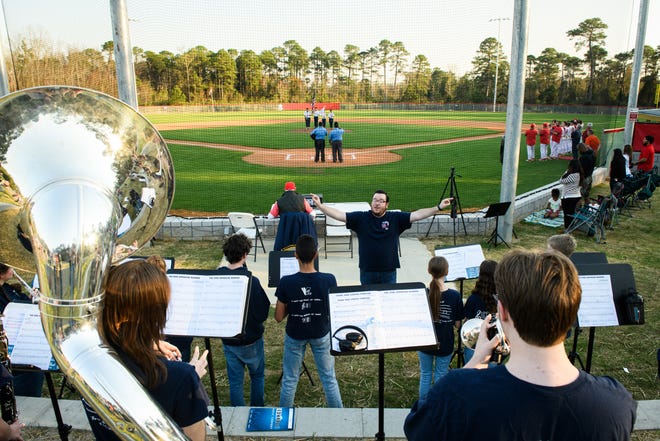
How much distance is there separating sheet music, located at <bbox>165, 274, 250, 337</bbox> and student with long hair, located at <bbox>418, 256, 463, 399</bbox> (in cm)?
173

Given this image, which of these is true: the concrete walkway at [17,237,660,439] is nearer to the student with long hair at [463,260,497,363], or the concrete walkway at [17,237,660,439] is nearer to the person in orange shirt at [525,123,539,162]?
the student with long hair at [463,260,497,363]

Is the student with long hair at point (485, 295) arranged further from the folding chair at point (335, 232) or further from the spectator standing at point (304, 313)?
the folding chair at point (335, 232)

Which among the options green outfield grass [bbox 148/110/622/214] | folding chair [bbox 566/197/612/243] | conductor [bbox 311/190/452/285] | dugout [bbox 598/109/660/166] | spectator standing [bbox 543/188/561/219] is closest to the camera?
conductor [bbox 311/190/452/285]

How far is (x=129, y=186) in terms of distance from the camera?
7.77ft

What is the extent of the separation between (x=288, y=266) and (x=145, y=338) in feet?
9.53

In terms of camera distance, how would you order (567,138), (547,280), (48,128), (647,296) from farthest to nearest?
(567,138)
(647,296)
(48,128)
(547,280)

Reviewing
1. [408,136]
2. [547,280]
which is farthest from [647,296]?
[408,136]

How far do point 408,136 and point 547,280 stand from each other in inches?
1263

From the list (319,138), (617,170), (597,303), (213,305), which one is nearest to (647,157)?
(617,170)

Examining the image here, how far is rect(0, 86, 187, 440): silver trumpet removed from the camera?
61.9 inches

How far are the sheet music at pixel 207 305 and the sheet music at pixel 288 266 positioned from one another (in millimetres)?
1387

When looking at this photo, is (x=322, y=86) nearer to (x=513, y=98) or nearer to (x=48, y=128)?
(x=513, y=98)

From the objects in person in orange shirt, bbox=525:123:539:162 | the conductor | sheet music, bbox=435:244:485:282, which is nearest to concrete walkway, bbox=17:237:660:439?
sheet music, bbox=435:244:485:282

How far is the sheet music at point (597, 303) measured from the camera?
392cm
